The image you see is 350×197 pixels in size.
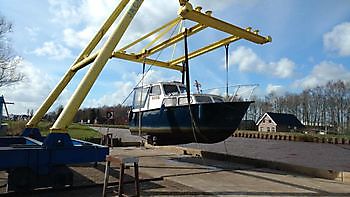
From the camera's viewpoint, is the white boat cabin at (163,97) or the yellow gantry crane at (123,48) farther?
the white boat cabin at (163,97)

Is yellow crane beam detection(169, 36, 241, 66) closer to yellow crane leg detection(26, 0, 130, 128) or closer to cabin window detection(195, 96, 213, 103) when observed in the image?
cabin window detection(195, 96, 213, 103)

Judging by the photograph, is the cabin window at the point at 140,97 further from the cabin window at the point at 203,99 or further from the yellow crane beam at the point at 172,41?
the cabin window at the point at 203,99

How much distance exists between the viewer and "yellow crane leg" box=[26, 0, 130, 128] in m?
8.12

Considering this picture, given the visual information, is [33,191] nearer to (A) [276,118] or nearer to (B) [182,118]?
(B) [182,118]

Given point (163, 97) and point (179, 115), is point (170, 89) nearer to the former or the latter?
point (163, 97)

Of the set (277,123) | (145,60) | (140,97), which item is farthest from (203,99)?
(277,123)

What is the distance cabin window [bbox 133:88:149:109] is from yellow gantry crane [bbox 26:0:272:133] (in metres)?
1.18

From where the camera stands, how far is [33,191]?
573cm

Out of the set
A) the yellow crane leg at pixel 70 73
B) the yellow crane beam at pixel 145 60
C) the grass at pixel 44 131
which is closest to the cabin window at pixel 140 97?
the yellow crane beam at pixel 145 60

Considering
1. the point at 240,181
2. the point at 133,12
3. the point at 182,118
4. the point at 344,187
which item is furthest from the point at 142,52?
the point at 344,187

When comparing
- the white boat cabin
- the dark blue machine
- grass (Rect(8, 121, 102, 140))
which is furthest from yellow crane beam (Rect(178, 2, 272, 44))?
grass (Rect(8, 121, 102, 140))

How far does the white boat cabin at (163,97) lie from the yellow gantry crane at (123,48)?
1117 millimetres

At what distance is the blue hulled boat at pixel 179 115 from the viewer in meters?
9.77

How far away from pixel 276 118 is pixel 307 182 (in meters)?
66.9
